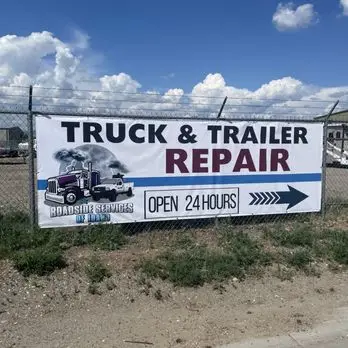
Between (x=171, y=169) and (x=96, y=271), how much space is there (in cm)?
241

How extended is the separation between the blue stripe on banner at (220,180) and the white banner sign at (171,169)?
0.05 feet

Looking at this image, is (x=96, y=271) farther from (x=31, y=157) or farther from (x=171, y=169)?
(x=171, y=169)

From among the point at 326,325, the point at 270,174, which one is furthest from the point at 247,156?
the point at 326,325

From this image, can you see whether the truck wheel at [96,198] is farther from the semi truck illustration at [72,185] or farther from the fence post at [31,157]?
the fence post at [31,157]

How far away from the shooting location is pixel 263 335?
4211mm

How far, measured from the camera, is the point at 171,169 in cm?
→ 724

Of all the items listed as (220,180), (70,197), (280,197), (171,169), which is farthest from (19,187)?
(280,197)

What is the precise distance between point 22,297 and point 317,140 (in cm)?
584

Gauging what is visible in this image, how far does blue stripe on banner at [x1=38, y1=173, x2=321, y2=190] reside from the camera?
23.3ft

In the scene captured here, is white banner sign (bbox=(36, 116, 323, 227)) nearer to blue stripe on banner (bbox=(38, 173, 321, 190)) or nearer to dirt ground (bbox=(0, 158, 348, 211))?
blue stripe on banner (bbox=(38, 173, 321, 190))

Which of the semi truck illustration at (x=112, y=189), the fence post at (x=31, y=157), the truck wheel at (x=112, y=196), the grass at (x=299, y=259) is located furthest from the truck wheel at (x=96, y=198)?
the grass at (x=299, y=259)

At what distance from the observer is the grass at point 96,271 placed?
5.29 meters

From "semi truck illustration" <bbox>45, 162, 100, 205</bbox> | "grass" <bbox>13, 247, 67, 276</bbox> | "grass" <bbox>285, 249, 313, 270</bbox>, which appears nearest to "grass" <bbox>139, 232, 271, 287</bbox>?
"grass" <bbox>285, 249, 313, 270</bbox>

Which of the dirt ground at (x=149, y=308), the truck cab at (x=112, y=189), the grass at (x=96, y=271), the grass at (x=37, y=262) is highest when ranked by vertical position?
the truck cab at (x=112, y=189)
